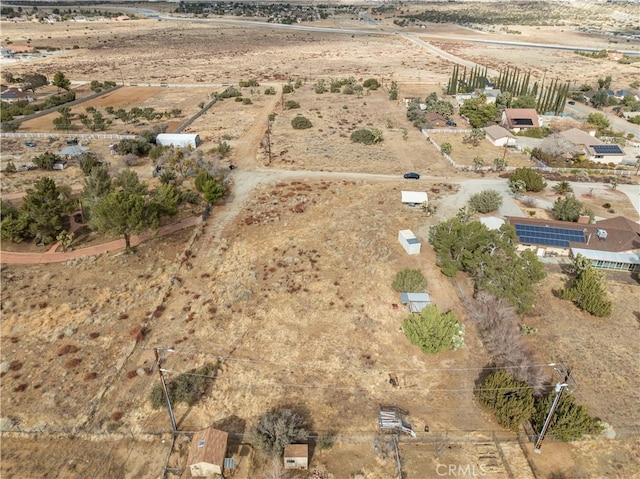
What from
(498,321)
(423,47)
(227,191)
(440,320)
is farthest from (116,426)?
(423,47)

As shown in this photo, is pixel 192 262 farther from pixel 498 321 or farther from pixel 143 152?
pixel 143 152

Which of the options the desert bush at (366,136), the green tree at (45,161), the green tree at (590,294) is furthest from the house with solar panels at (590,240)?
the green tree at (45,161)

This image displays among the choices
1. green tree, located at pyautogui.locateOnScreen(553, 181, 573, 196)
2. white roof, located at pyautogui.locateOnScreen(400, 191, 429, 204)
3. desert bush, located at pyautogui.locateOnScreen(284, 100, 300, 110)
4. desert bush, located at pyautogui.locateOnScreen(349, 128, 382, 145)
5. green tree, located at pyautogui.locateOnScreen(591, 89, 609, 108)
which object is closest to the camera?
white roof, located at pyautogui.locateOnScreen(400, 191, 429, 204)

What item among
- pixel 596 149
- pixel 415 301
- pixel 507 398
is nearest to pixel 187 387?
pixel 415 301

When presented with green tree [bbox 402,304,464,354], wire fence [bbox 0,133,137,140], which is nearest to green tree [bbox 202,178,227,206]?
green tree [bbox 402,304,464,354]

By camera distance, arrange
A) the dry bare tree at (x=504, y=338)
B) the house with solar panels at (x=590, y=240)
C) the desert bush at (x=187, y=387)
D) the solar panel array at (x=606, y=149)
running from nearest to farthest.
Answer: the desert bush at (x=187, y=387) → the dry bare tree at (x=504, y=338) → the house with solar panels at (x=590, y=240) → the solar panel array at (x=606, y=149)

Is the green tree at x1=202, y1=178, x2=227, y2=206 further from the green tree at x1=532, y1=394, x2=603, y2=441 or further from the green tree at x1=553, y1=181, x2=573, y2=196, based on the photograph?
the green tree at x1=553, y1=181, x2=573, y2=196

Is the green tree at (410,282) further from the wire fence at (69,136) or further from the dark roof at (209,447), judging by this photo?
the wire fence at (69,136)
